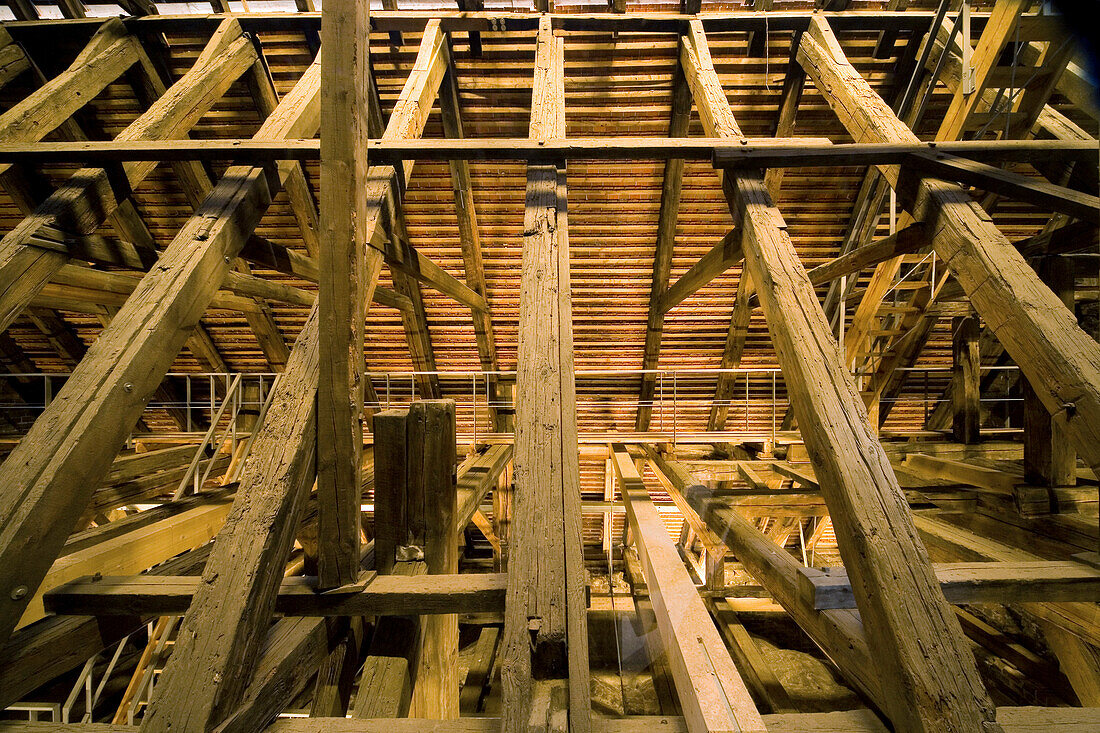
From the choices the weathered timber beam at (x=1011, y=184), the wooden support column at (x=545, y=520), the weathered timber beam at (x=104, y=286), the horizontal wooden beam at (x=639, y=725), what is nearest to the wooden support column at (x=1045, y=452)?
the weathered timber beam at (x=1011, y=184)

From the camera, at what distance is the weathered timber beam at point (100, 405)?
1.27 metres

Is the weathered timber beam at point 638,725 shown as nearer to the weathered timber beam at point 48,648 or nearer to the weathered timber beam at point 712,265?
the weathered timber beam at point 48,648

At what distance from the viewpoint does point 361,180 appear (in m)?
1.35

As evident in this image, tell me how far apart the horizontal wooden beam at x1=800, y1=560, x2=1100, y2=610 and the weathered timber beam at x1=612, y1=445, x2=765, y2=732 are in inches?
17.3

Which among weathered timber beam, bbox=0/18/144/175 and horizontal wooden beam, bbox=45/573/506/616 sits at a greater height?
weathered timber beam, bbox=0/18/144/175

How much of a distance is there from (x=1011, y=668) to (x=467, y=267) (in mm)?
6719

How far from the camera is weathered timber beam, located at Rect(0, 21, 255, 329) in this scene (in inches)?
74.4

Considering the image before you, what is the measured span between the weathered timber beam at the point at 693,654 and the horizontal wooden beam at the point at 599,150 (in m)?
2.09

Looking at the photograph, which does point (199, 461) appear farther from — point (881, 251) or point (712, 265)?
point (881, 251)

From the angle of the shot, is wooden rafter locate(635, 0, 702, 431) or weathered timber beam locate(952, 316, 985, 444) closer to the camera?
weathered timber beam locate(952, 316, 985, 444)

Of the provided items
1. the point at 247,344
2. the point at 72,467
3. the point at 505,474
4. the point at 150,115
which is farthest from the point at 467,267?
the point at 72,467

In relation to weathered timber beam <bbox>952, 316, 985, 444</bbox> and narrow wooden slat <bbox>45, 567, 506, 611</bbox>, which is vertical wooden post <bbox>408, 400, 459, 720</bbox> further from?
weathered timber beam <bbox>952, 316, 985, 444</bbox>

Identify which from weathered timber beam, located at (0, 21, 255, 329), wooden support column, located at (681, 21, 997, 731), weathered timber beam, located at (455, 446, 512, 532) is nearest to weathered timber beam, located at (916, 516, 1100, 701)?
wooden support column, located at (681, 21, 997, 731)

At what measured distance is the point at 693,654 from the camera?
44.8 inches
